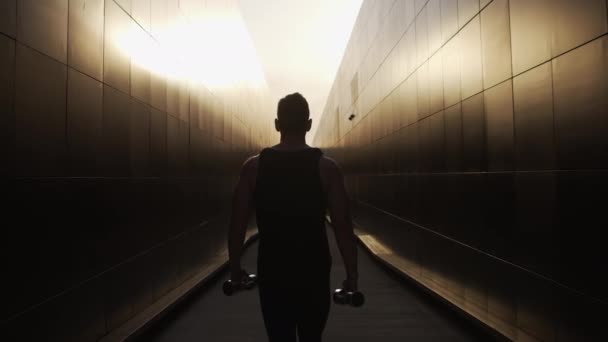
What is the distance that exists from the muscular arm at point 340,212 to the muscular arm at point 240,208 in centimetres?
39

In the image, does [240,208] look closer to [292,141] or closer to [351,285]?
[292,141]

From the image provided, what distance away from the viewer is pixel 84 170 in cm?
505

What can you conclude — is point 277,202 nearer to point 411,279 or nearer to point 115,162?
point 115,162

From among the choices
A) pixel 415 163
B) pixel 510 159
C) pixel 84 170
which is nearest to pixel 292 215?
pixel 84 170

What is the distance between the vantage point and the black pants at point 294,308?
8.74 ft

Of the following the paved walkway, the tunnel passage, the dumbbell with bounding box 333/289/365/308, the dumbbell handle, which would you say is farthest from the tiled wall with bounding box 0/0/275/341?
the dumbbell with bounding box 333/289/365/308

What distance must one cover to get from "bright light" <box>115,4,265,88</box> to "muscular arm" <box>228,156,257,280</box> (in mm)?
3996

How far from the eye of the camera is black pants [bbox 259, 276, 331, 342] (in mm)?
2664

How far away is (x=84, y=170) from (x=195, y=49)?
6782 millimetres

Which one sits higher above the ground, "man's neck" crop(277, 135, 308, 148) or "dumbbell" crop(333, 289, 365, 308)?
"man's neck" crop(277, 135, 308, 148)

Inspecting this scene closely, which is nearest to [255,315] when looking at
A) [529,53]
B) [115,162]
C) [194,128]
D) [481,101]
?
A: [115,162]

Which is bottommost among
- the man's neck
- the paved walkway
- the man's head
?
the paved walkway

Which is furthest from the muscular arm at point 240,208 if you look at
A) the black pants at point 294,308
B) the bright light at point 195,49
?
the bright light at point 195,49

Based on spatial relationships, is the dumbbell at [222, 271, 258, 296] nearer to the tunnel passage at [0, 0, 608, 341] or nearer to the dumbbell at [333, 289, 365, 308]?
the dumbbell at [333, 289, 365, 308]
